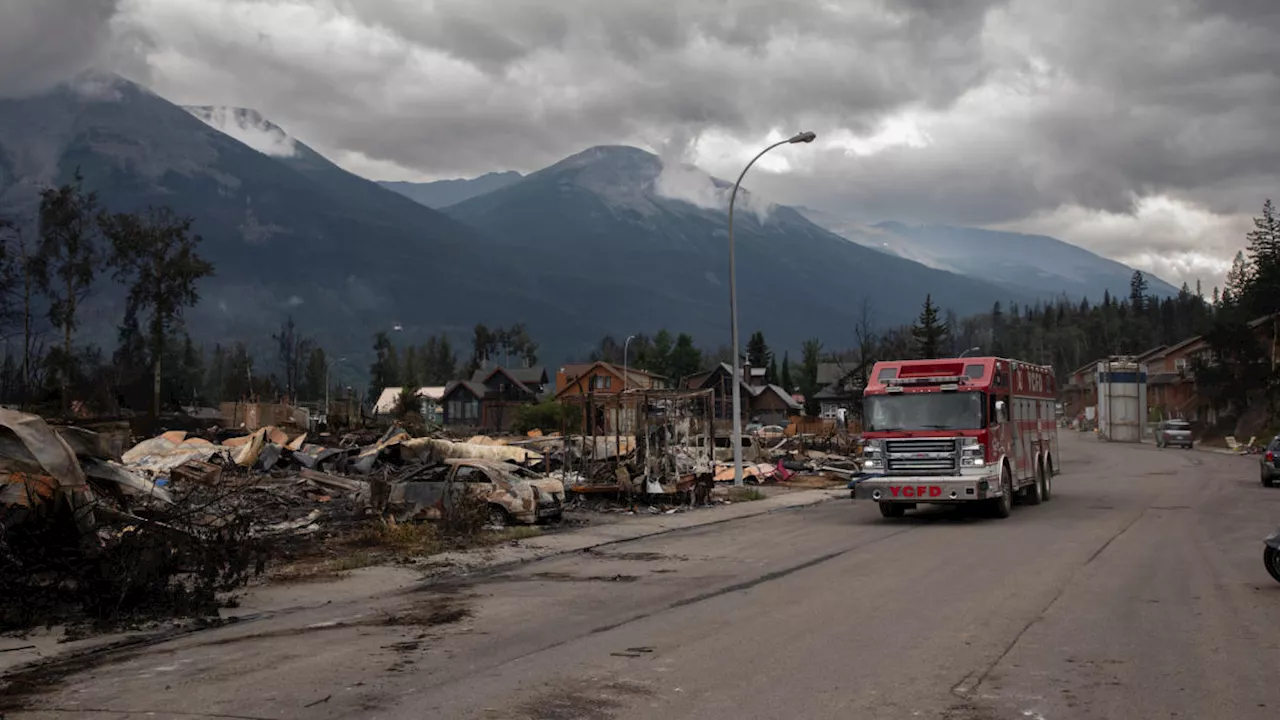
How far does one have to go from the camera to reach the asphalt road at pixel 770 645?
6.95m

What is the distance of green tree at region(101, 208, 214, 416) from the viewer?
69.9 metres

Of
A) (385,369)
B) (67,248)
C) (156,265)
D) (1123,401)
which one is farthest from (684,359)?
(67,248)

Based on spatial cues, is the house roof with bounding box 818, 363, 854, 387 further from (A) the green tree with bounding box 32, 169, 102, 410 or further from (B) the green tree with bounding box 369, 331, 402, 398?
(A) the green tree with bounding box 32, 169, 102, 410

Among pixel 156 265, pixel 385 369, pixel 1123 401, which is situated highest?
pixel 156 265

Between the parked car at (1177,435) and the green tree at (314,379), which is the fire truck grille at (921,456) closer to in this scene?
the parked car at (1177,435)

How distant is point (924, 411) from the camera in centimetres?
2008

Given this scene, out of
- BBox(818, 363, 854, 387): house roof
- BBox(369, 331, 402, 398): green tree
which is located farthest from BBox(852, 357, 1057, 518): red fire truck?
BBox(369, 331, 402, 398): green tree

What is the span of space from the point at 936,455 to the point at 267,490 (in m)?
15.5

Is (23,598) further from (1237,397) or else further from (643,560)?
(1237,397)

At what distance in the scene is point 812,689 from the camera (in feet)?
23.7

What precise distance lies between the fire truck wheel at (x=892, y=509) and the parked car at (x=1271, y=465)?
46.8 ft

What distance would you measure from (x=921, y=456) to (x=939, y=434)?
0.55 m

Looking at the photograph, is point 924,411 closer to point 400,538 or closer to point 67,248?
point 400,538

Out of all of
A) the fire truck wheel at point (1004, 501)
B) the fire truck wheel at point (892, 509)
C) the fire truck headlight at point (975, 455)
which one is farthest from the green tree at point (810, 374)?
the fire truck headlight at point (975, 455)
